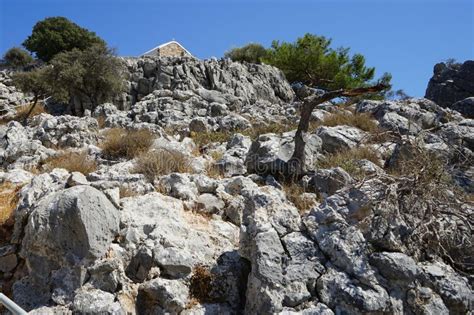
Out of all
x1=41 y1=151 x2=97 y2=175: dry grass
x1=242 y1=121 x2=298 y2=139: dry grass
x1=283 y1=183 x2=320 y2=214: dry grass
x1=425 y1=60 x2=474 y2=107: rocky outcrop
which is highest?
x1=425 y1=60 x2=474 y2=107: rocky outcrop

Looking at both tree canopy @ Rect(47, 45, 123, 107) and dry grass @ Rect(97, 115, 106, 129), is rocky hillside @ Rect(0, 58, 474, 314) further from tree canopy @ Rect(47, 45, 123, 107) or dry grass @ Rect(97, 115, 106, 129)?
tree canopy @ Rect(47, 45, 123, 107)

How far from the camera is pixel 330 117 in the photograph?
435 inches

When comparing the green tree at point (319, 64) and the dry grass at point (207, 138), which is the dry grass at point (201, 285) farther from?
the green tree at point (319, 64)

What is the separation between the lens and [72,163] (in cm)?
703

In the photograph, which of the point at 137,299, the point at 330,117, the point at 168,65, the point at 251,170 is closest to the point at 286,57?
the point at 168,65

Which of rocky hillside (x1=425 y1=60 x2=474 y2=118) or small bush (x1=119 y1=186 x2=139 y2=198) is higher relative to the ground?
rocky hillside (x1=425 y1=60 x2=474 y2=118)

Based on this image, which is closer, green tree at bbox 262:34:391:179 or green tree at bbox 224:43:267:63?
green tree at bbox 262:34:391:179

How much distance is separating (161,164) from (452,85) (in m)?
21.5

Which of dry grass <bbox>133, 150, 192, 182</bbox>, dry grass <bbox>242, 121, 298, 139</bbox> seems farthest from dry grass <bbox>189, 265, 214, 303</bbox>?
dry grass <bbox>242, 121, 298, 139</bbox>

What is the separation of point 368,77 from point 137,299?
2355 cm

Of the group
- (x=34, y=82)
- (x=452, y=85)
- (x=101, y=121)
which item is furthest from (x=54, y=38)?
(x=452, y=85)

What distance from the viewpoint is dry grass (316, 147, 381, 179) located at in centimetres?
658

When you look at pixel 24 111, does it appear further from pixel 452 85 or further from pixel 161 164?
pixel 452 85

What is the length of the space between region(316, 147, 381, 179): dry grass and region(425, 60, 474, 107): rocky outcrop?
16530 millimetres
